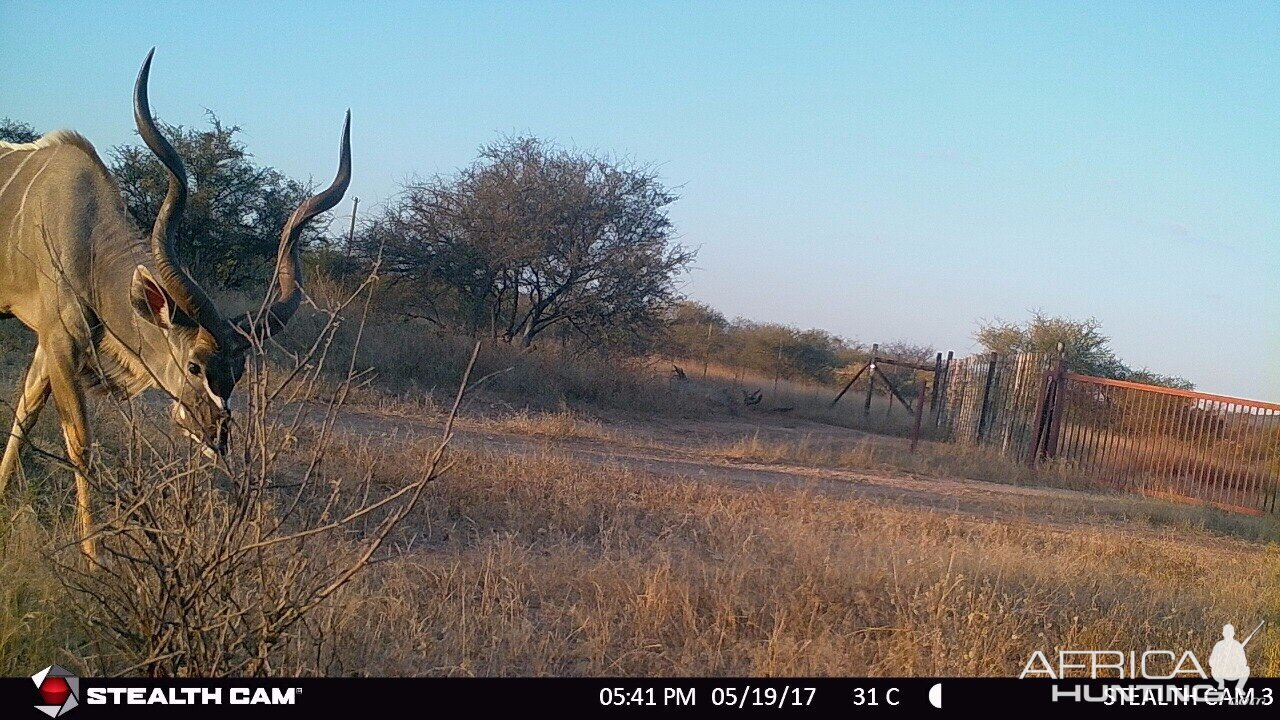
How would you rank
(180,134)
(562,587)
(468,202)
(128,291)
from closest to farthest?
(562,587), (128,291), (180,134), (468,202)

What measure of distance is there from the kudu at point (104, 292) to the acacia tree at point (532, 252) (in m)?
13.9

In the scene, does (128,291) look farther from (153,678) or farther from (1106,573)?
(1106,573)

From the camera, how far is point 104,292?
5457mm

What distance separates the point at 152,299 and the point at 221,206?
13.0 m

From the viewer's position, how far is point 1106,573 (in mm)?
6238

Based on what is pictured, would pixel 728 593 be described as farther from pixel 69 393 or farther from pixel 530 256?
pixel 530 256

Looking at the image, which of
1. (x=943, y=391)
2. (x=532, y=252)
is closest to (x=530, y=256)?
(x=532, y=252)

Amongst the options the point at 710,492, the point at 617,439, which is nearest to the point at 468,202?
the point at 617,439

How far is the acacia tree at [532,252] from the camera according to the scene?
20312 millimetres

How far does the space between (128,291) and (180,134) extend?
12855 mm

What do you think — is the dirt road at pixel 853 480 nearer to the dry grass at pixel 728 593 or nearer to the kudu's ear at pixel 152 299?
the dry grass at pixel 728 593
